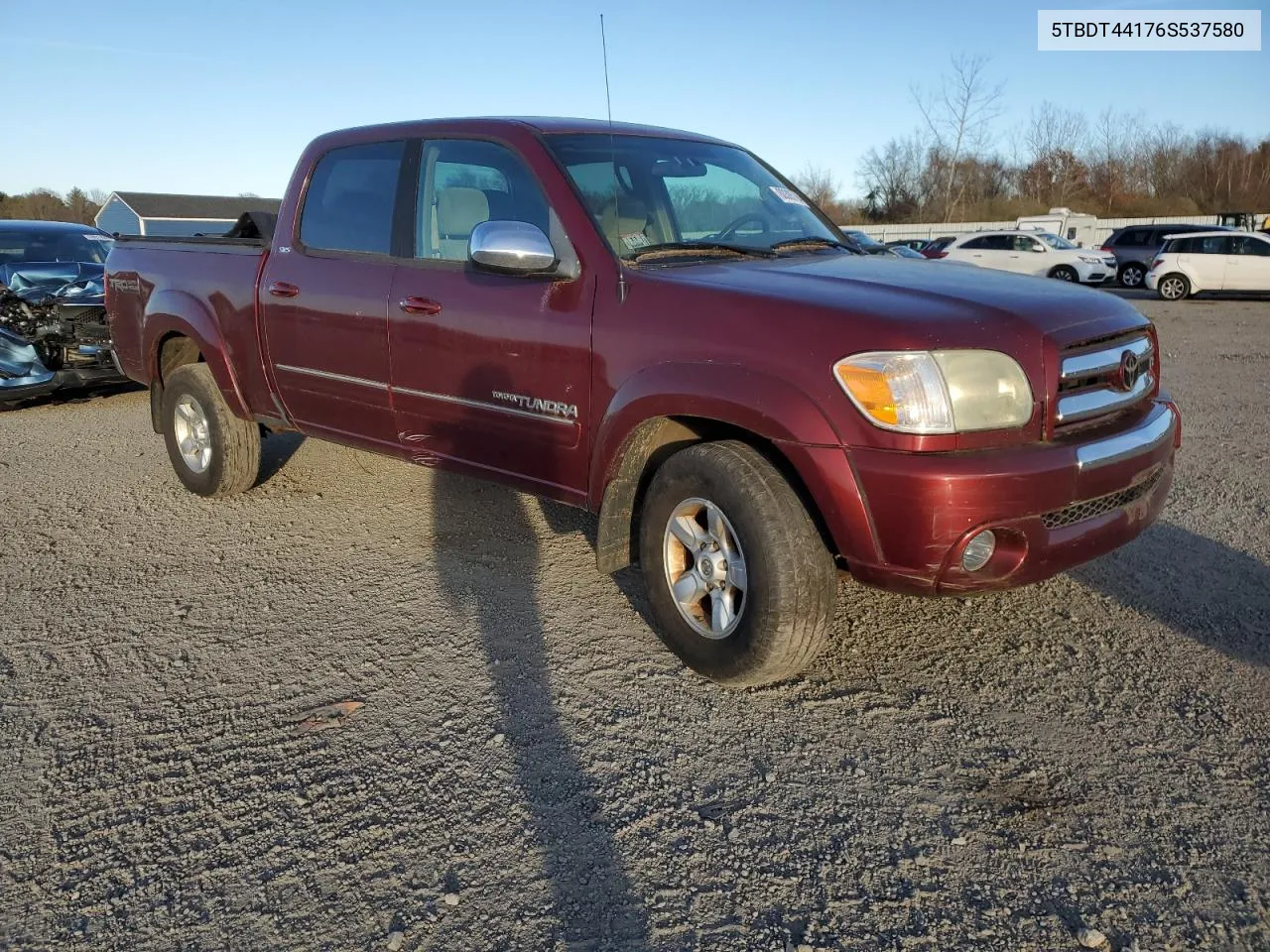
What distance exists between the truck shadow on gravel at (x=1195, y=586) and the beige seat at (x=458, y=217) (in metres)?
2.93

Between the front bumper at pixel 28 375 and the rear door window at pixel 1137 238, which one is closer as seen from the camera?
the front bumper at pixel 28 375

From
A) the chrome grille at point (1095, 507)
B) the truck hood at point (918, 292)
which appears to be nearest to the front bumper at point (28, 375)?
the truck hood at point (918, 292)

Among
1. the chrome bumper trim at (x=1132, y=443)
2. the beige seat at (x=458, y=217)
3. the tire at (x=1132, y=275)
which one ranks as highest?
the beige seat at (x=458, y=217)

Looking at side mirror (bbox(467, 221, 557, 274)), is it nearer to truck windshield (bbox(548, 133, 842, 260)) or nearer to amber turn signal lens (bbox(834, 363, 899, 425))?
truck windshield (bbox(548, 133, 842, 260))

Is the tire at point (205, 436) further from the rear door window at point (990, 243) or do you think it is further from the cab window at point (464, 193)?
the rear door window at point (990, 243)

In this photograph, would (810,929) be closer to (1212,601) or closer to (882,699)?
(882,699)

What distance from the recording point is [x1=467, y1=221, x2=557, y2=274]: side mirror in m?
3.34

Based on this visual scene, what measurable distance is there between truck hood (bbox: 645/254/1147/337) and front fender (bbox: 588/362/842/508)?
29 centimetres

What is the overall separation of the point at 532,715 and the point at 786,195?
8.63 feet

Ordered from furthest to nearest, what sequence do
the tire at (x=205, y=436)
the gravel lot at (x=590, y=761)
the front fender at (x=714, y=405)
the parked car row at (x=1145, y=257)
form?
the parked car row at (x=1145, y=257) < the tire at (x=205, y=436) < the front fender at (x=714, y=405) < the gravel lot at (x=590, y=761)

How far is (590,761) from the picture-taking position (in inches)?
109

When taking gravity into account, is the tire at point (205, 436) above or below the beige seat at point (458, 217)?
below

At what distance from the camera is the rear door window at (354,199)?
4258 millimetres

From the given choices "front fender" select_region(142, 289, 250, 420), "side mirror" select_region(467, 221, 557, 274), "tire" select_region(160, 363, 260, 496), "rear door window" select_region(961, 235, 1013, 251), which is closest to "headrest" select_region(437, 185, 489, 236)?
"side mirror" select_region(467, 221, 557, 274)
